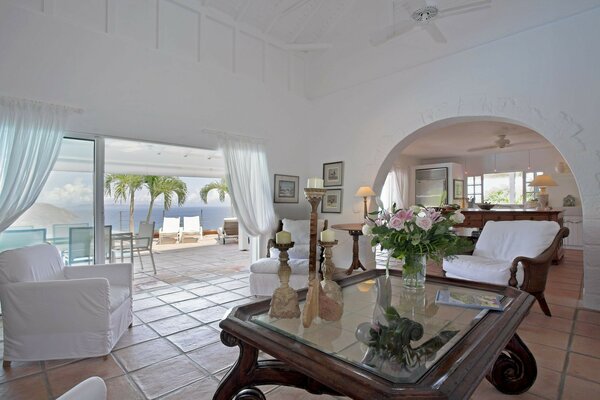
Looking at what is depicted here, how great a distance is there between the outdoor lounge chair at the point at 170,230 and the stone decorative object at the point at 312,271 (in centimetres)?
884

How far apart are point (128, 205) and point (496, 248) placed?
32.4 ft

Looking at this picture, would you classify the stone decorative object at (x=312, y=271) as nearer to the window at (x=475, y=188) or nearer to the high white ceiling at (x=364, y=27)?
the high white ceiling at (x=364, y=27)

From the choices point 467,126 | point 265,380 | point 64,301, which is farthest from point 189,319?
point 467,126

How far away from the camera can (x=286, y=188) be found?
5766 mm

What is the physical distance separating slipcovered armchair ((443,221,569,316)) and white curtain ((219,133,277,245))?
287cm

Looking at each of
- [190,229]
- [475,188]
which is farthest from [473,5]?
[190,229]

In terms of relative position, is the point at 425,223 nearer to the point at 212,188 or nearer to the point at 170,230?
the point at 170,230

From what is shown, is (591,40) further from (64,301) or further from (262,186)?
(64,301)

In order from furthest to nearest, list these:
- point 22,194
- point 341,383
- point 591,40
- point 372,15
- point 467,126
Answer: point 467,126 < point 372,15 < point 591,40 < point 22,194 < point 341,383

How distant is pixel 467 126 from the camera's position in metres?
6.18

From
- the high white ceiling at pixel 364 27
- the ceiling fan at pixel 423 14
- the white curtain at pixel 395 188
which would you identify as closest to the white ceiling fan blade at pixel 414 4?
the ceiling fan at pixel 423 14

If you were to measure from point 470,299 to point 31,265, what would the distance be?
328 cm

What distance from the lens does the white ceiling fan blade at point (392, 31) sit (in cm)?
317

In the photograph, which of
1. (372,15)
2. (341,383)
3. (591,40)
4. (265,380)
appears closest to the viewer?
(341,383)
